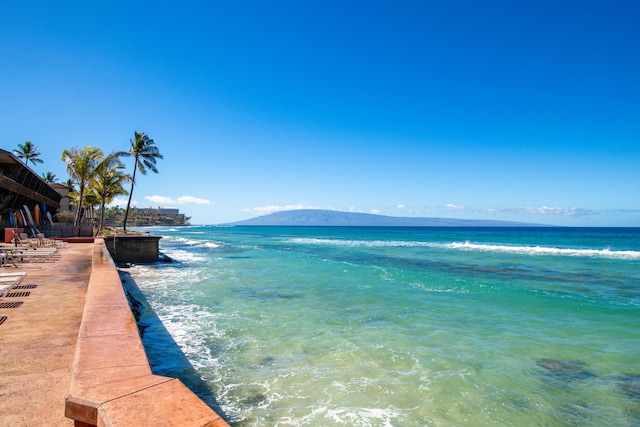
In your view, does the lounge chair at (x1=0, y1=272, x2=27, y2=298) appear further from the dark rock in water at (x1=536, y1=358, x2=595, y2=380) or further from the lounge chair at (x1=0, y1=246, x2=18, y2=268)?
the dark rock in water at (x1=536, y1=358, x2=595, y2=380)

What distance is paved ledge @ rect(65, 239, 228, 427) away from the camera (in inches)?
83.5

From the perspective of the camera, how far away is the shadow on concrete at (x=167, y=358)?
17.0ft

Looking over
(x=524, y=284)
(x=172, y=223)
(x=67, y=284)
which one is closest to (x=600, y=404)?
(x=67, y=284)

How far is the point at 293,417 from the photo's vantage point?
4.54 meters

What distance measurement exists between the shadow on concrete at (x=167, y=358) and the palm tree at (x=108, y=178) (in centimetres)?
2612

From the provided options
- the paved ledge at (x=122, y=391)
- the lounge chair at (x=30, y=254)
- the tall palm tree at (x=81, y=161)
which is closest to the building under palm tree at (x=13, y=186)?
the tall palm tree at (x=81, y=161)

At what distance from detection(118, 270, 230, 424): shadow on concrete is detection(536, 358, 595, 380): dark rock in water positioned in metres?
5.50

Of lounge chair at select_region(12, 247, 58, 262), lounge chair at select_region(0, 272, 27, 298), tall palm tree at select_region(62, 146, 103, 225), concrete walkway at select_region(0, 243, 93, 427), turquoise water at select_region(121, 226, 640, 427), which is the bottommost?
turquoise water at select_region(121, 226, 640, 427)

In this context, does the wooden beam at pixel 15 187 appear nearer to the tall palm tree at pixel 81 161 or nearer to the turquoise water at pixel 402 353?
the tall palm tree at pixel 81 161

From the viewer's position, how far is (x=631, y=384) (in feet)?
18.5

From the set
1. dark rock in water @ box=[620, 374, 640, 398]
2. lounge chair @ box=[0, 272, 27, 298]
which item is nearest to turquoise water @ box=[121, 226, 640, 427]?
dark rock in water @ box=[620, 374, 640, 398]

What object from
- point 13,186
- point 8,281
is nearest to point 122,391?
point 8,281

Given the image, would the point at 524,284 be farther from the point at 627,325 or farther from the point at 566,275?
the point at 627,325

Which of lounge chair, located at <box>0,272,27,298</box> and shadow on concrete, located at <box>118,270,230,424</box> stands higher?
lounge chair, located at <box>0,272,27,298</box>
